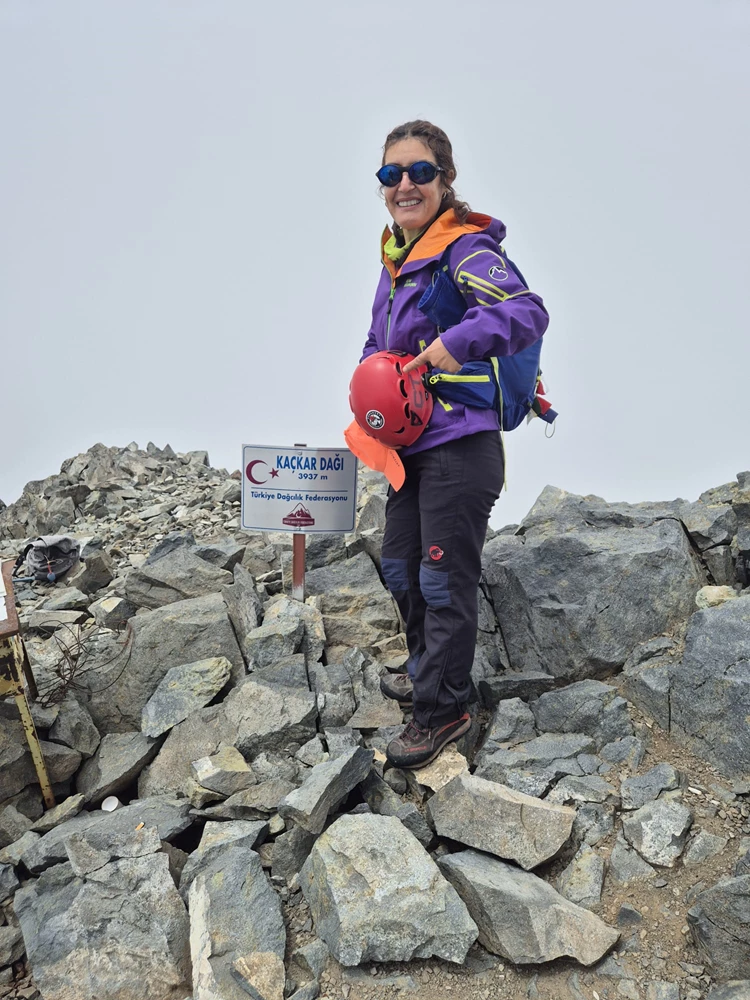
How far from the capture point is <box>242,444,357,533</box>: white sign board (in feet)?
19.9

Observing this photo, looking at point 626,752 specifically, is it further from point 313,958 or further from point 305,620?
point 305,620


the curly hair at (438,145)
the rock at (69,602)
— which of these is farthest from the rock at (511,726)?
the rock at (69,602)

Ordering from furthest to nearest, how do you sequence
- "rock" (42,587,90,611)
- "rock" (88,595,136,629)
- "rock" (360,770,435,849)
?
1. "rock" (42,587,90,611)
2. "rock" (88,595,136,629)
3. "rock" (360,770,435,849)

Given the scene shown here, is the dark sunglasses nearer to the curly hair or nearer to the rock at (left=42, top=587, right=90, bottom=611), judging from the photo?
the curly hair

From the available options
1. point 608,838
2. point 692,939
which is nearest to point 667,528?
point 608,838

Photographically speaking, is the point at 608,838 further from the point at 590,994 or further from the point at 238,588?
the point at 238,588

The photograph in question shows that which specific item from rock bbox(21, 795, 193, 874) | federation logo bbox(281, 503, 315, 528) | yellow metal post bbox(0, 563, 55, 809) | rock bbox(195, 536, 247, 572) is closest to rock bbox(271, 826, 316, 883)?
rock bbox(21, 795, 193, 874)

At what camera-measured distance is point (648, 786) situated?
4.31 meters

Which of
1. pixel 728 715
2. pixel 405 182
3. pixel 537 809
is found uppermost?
pixel 405 182

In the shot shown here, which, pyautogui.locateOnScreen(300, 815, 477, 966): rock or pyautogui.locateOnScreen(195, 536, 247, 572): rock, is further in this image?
pyautogui.locateOnScreen(195, 536, 247, 572): rock

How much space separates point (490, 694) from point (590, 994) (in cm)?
207

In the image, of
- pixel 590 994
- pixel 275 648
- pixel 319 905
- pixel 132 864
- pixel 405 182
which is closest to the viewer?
pixel 590 994

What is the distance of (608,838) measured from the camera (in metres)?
4.11

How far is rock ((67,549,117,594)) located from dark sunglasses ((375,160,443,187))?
17.8 feet
